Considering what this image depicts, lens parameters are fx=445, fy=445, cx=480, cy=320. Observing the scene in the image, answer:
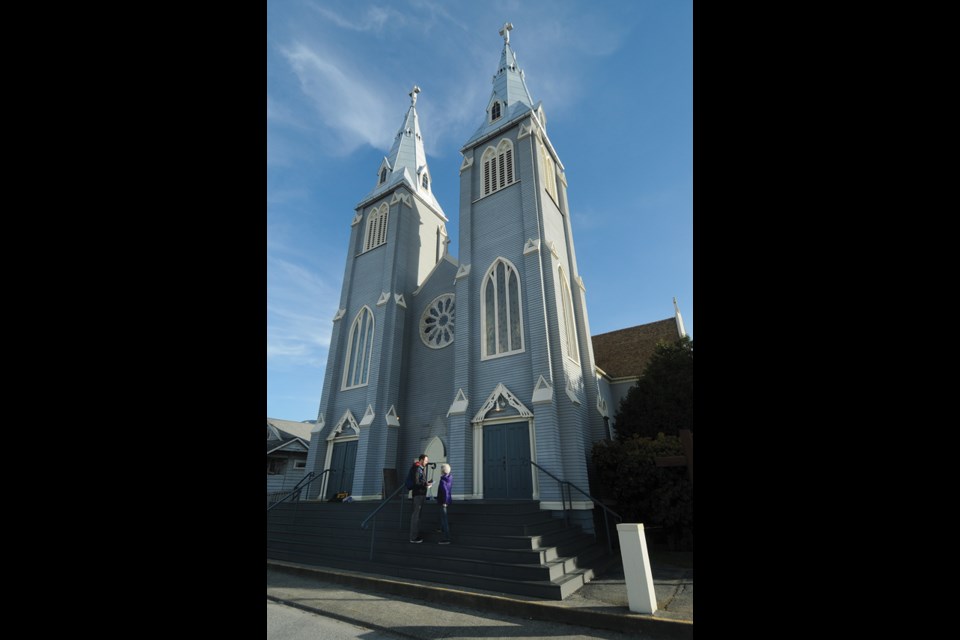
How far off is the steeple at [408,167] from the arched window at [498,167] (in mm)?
5039

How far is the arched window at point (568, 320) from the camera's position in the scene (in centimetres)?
1559

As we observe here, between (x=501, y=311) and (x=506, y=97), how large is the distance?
451 inches

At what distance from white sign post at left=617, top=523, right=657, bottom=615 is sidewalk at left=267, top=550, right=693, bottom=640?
18 cm

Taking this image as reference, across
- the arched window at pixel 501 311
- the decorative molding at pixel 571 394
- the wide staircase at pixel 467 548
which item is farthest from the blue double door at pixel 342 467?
the decorative molding at pixel 571 394

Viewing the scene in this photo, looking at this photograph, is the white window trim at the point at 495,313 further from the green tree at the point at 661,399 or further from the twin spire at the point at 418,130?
the twin spire at the point at 418,130

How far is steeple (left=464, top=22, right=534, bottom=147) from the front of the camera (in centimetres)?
1930

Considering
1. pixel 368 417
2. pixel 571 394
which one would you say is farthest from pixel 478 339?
pixel 368 417

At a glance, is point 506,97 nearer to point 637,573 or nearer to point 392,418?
point 392,418

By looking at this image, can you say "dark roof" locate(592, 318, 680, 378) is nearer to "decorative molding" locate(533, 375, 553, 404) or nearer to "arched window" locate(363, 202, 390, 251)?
"decorative molding" locate(533, 375, 553, 404)

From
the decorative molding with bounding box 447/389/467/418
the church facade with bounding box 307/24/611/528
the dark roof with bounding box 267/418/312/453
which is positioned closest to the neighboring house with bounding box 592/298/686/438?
the church facade with bounding box 307/24/611/528
